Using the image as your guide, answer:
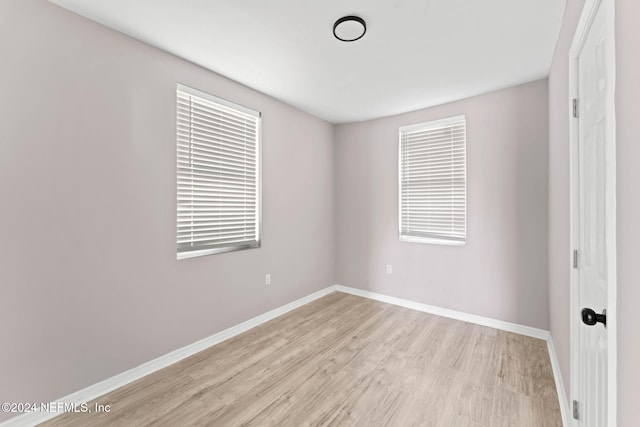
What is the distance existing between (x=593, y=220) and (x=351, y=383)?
1865mm

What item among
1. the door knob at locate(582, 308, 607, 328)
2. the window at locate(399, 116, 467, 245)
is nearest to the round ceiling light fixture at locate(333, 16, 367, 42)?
the window at locate(399, 116, 467, 245)

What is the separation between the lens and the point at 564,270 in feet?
6.09

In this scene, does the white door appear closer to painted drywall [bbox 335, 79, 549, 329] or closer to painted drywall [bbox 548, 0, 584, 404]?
painted drywall [bbox 548, 0, 584, 404]

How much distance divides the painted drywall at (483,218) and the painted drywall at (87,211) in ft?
7.16

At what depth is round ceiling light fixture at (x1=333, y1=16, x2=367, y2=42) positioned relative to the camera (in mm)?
1912

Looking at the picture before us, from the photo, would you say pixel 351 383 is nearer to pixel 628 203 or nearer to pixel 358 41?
pixel 628 203

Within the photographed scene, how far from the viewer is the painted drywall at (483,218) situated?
2.85 m

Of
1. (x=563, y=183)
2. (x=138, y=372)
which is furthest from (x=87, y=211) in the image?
(x=563, y=183)

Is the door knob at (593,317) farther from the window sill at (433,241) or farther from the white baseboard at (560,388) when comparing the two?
the window sill at (433,241)

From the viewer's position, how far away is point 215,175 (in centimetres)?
277

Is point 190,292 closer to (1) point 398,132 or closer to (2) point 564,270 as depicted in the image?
(2) point 564,270

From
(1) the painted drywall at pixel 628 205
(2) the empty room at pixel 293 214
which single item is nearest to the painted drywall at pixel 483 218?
(2) the empty room at pixel 293 214

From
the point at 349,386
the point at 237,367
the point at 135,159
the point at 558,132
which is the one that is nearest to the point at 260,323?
the point at 237,367

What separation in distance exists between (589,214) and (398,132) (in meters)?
2.78
